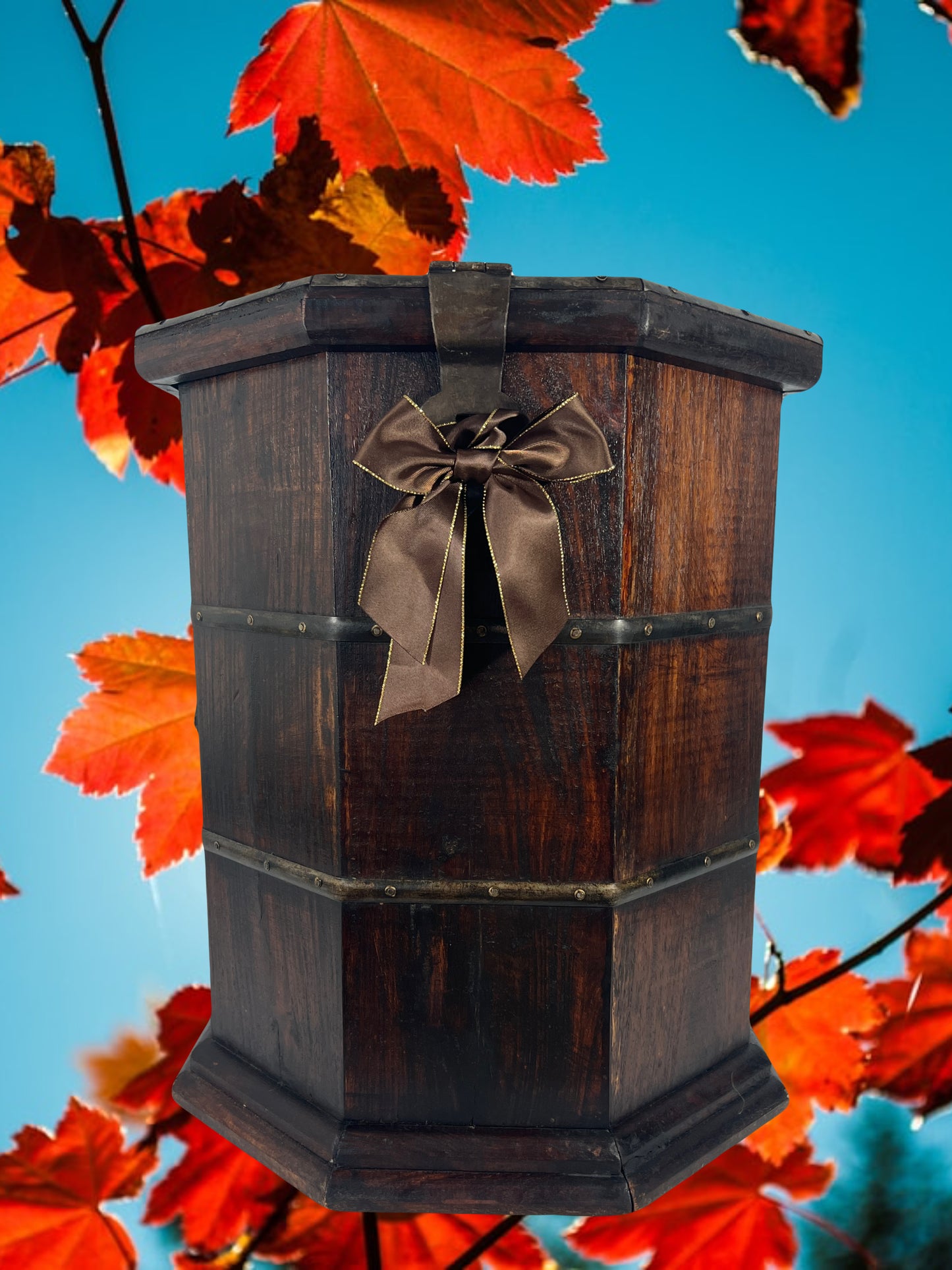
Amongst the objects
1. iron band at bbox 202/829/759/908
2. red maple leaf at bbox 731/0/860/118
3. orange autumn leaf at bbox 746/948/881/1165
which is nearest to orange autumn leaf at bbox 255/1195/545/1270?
orange autumn leaf at bbox 746/948/881/1165

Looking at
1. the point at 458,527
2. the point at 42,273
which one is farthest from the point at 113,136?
the point at 458,527

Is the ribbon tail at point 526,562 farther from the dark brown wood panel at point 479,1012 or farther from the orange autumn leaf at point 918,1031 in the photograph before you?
the orange autumn leaf at point 918,1031

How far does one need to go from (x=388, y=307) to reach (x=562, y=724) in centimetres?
33

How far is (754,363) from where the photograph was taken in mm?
892

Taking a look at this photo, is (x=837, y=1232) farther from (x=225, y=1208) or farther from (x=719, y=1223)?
(x=225, y=1208)

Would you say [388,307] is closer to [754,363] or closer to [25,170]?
[754,363]

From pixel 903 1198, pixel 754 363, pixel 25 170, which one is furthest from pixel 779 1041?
pixel 25 170

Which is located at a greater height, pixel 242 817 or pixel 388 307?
pixel 388 307

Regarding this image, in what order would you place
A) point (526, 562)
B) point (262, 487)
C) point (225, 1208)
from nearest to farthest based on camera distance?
point (526, 562) < point (262, 487) < point (225, 1208)

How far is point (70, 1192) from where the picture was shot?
49.2 inches

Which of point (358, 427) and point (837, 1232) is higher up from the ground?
point (358, 427)

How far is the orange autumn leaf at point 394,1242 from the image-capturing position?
1.21m

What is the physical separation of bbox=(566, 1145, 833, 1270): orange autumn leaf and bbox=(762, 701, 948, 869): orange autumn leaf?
35cm

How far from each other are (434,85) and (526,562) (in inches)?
26.2
